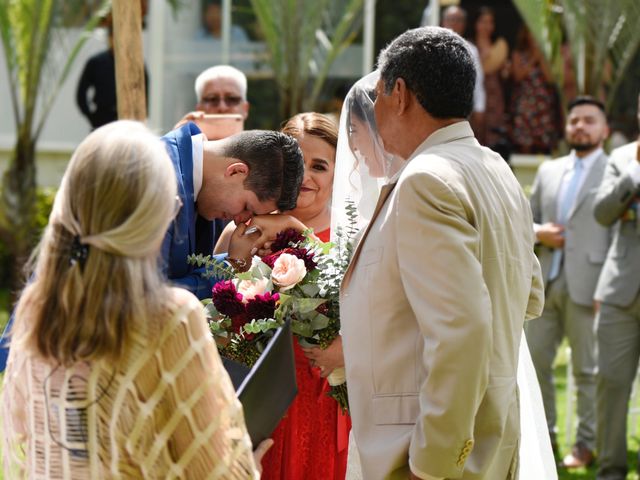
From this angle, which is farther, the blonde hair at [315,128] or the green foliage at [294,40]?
the green foliage at [294,40]

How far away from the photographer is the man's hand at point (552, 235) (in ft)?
24.2

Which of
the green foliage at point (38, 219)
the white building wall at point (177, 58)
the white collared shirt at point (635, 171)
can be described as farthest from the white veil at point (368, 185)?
the white building wall at point (177, 58)

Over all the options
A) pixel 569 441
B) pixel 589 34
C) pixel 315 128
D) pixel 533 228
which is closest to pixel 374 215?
pixel 533 228

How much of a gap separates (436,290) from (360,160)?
3.99 feet

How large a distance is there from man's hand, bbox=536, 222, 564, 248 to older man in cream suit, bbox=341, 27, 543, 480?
165 inches

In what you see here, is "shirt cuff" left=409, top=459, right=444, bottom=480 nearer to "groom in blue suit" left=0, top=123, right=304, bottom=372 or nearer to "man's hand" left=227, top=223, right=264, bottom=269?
"groom in blue suit" left=0, top=123, right=304, bottom=372

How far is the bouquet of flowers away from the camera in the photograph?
12.0 feet

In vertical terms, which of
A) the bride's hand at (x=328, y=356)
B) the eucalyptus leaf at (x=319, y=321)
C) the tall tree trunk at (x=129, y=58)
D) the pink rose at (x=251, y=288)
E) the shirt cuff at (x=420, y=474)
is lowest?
the bride's hand at (x=328, y=356)

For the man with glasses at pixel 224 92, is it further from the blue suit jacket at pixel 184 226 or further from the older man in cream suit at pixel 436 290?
the older man in cream suit at pixel 436 290

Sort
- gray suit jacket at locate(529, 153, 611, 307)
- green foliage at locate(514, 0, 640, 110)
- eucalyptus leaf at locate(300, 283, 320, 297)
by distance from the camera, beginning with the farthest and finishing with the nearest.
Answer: green foliage at locate(514, 0, 640, 110) < gray suit jacket at locate(529, 153, 611, 307) < eucalyptus leaf at locate(300, 283, 320, 297)

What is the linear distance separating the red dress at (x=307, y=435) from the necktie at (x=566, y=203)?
3761 millimetres

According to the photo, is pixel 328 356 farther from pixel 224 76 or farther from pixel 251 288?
pixel 224 76

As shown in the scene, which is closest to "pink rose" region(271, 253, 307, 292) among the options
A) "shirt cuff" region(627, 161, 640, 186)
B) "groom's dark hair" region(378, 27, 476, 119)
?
"groom's dark hair" region(378, 27, 476, 119)

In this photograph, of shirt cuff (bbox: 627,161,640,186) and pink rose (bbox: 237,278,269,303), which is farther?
shirt cuff (bbox: 627,161,640,186)
